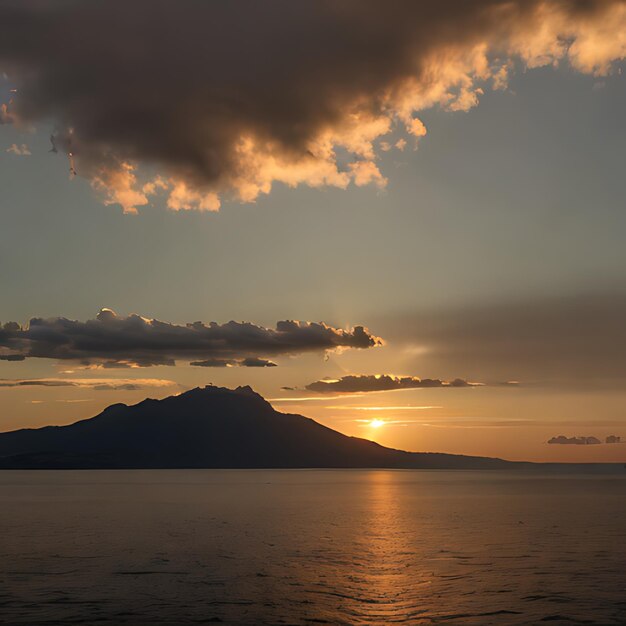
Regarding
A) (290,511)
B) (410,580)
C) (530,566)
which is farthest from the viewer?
(290,511)

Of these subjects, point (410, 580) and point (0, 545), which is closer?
point (410, 580)

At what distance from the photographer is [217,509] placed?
6457 inches

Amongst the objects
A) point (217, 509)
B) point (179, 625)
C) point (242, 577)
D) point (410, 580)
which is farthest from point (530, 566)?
point (217, 509)

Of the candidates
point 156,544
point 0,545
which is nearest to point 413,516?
point 156,544

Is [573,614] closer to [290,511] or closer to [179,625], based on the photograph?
[179,625]

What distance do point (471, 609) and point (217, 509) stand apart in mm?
121758

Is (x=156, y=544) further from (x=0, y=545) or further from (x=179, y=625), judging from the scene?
(x=179, y=625)

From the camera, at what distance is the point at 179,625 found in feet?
149

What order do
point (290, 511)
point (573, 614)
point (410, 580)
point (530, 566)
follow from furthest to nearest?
point (290, 511)
point (530, 566)
point (410, 580)
point (573, 614)

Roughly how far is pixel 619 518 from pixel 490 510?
33572mm

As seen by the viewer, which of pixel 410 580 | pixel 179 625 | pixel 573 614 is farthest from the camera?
pixel 410 580

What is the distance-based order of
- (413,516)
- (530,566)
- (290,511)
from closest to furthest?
(530,566) → (413,516) → (290,511)

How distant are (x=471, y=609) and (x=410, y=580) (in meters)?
12.8

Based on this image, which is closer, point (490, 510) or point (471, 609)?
point (471, 609)
